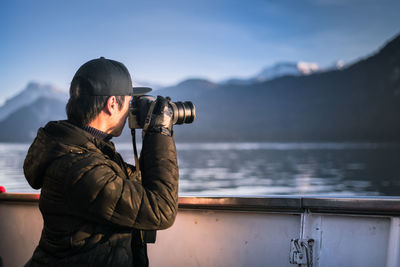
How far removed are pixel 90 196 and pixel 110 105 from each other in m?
0.32

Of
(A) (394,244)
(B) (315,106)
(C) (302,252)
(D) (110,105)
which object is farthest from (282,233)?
(B) (315,106)

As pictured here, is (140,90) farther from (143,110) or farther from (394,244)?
(394,244)

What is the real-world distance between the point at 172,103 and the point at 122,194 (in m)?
0.43

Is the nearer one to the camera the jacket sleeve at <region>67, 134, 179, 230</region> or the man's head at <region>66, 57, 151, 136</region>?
the jacket sleeve at <region>67, 134, 179, 230</region>

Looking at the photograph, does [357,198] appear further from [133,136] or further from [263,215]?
[133,136]

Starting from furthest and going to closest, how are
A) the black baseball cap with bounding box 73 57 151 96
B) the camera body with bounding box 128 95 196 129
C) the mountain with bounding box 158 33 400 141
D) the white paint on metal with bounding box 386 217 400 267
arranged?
the mountain with bounding box 158 33 400 141 < the white paint on metal with bounding box 386 217 400 267 < the camera body with bounding box 128 95 196 129 < the black baseball cap with bounding box 73 57 151 96

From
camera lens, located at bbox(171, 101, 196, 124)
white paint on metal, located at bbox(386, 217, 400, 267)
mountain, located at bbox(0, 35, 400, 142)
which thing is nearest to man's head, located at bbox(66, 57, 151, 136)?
camera lens, located at bbox(171, 101, 196, 124)

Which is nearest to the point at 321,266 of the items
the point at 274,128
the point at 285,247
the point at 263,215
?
the point at 285,247

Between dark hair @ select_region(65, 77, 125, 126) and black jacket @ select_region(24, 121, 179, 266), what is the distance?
0.06 meters

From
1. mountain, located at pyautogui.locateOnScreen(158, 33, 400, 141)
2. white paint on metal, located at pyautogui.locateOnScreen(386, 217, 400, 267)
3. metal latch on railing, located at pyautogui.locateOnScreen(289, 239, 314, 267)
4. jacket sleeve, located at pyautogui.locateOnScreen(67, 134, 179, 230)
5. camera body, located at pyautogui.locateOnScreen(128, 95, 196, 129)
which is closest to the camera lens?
jacket sleeve, located at pyautogui.locateOnScreen(67, 134, 179, 230)

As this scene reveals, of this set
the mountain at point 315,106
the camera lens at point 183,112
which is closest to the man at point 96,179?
the camera lens at point 183,112

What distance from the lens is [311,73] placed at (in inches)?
6614

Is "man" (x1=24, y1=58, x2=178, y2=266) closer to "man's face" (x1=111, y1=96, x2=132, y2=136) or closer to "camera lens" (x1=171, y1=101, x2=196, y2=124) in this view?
"man's face" (x1=111, y1=96, x2=132, y2=136)

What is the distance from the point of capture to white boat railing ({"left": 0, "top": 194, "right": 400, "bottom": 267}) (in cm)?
188
